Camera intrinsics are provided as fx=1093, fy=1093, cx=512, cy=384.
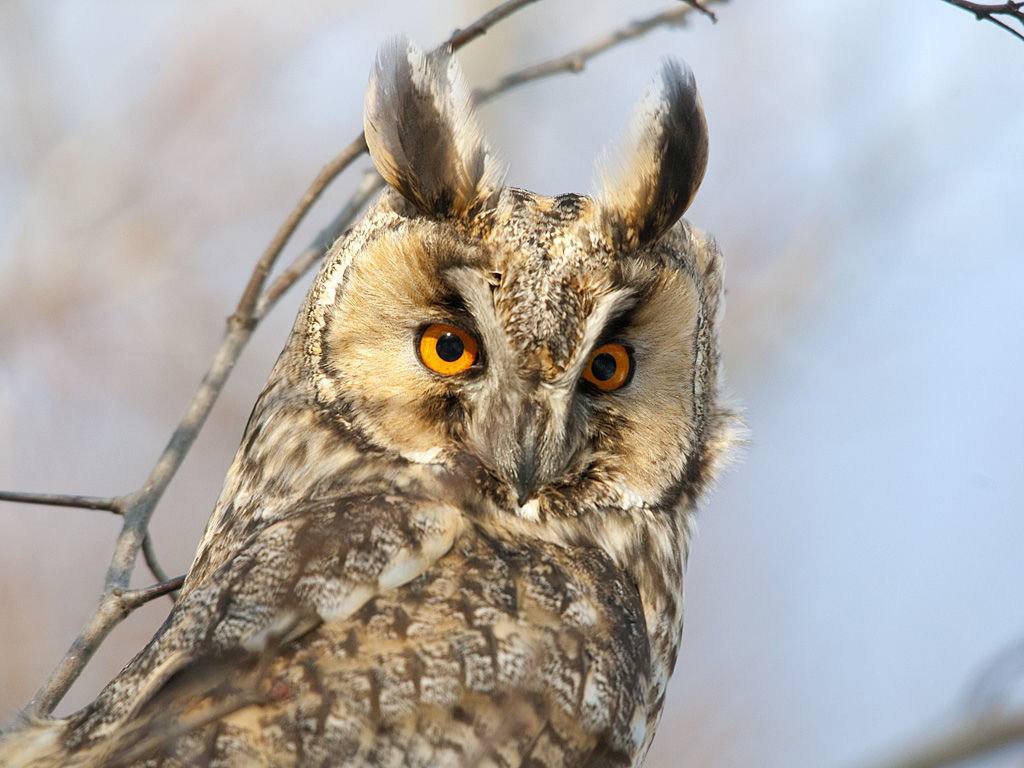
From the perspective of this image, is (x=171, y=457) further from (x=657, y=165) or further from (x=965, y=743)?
(x=965, y=743)

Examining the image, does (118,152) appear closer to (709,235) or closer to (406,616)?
(709,235)

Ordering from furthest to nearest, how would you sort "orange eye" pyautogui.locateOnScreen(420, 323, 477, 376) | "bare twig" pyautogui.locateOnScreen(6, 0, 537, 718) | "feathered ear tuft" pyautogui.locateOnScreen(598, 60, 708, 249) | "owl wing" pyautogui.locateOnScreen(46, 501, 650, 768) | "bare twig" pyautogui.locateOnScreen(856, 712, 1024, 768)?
"feathered ear tuft" pyautogui.locateOnScreen(598, 60, 708, 249)
"orange eye" pyautogui.locateOnScreen(420, 323, 477, 376)
"bare twig" pyautogui.locateOnScreen(6, 0, 537, 718)
"owl wing" pyautogui.locateOnScreen(46, 501, 650, 768)
"bare twig" pyautogui.locateOnScreen(856, 712, 1024, 768)

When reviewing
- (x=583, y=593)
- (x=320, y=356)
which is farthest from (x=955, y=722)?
(x=320, y=356)

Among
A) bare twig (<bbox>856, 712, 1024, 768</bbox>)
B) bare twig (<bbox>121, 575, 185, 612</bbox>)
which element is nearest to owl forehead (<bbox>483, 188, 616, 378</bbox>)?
bare twig (<bbox>121, 575, 185, 612</bbox>)

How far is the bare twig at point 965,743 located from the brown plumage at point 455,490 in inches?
30.3

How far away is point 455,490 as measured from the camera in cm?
218

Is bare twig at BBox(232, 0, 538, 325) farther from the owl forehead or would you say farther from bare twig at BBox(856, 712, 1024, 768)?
bare twig at BBox(856, 712, 1024, 768)

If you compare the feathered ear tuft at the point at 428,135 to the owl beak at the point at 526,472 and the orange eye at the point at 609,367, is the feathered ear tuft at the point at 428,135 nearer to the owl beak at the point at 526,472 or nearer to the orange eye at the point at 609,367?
the orange eye at the point at 609,367

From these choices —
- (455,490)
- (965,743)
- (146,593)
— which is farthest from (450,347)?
(965,743)

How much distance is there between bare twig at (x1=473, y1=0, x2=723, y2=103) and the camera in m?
2.70

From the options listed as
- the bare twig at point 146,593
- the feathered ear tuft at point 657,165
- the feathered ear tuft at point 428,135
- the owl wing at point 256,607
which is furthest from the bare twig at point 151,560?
the feathered ear tuft at point 657,165

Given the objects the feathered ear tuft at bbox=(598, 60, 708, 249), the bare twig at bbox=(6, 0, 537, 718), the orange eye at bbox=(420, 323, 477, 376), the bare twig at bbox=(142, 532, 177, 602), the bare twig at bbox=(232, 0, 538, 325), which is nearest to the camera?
the bare twig at bbox=(6, 0, 537, 718)

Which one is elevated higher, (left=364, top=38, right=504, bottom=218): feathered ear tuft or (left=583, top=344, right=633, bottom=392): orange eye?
(left=364, top=38, right=504, bottom=218): feathered ear tuft

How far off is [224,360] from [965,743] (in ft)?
6.18
